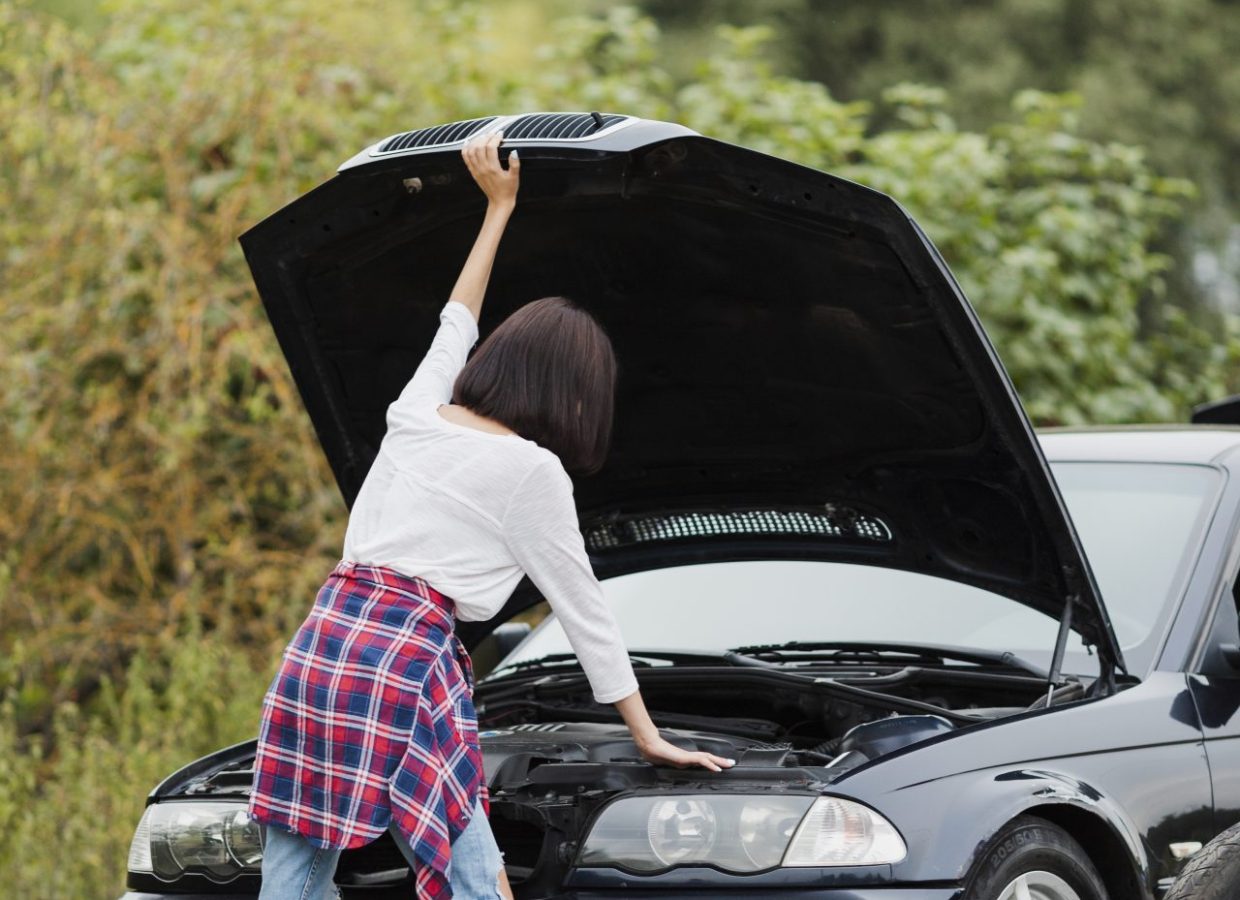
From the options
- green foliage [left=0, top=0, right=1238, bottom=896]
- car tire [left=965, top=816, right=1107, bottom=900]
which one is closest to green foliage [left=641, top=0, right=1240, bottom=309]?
green foliage [left=0, top=0, right=1238, bottom=896]

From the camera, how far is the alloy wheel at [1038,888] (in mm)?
3129

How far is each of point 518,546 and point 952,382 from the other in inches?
47.6

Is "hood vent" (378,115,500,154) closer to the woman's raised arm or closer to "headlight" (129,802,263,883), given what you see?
the woman's raised arm

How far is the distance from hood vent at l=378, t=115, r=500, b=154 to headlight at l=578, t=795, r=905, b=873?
1.44m

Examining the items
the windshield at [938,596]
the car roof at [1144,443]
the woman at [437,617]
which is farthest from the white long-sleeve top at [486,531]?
the car roof at [1144,443]

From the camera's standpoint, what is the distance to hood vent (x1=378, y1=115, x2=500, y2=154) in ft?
11.6

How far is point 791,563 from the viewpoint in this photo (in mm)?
4582

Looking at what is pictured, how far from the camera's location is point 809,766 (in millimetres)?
3369

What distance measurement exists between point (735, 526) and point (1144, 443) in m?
1.17

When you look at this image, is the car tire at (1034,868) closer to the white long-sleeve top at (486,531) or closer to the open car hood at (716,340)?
the open car hood at (716,340)

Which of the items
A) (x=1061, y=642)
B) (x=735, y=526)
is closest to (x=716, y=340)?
(x=735, y=526)

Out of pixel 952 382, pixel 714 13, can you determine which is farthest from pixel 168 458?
pixel 714 13

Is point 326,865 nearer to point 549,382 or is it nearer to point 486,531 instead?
point 486,531

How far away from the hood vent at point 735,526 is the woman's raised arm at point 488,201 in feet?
3.87
